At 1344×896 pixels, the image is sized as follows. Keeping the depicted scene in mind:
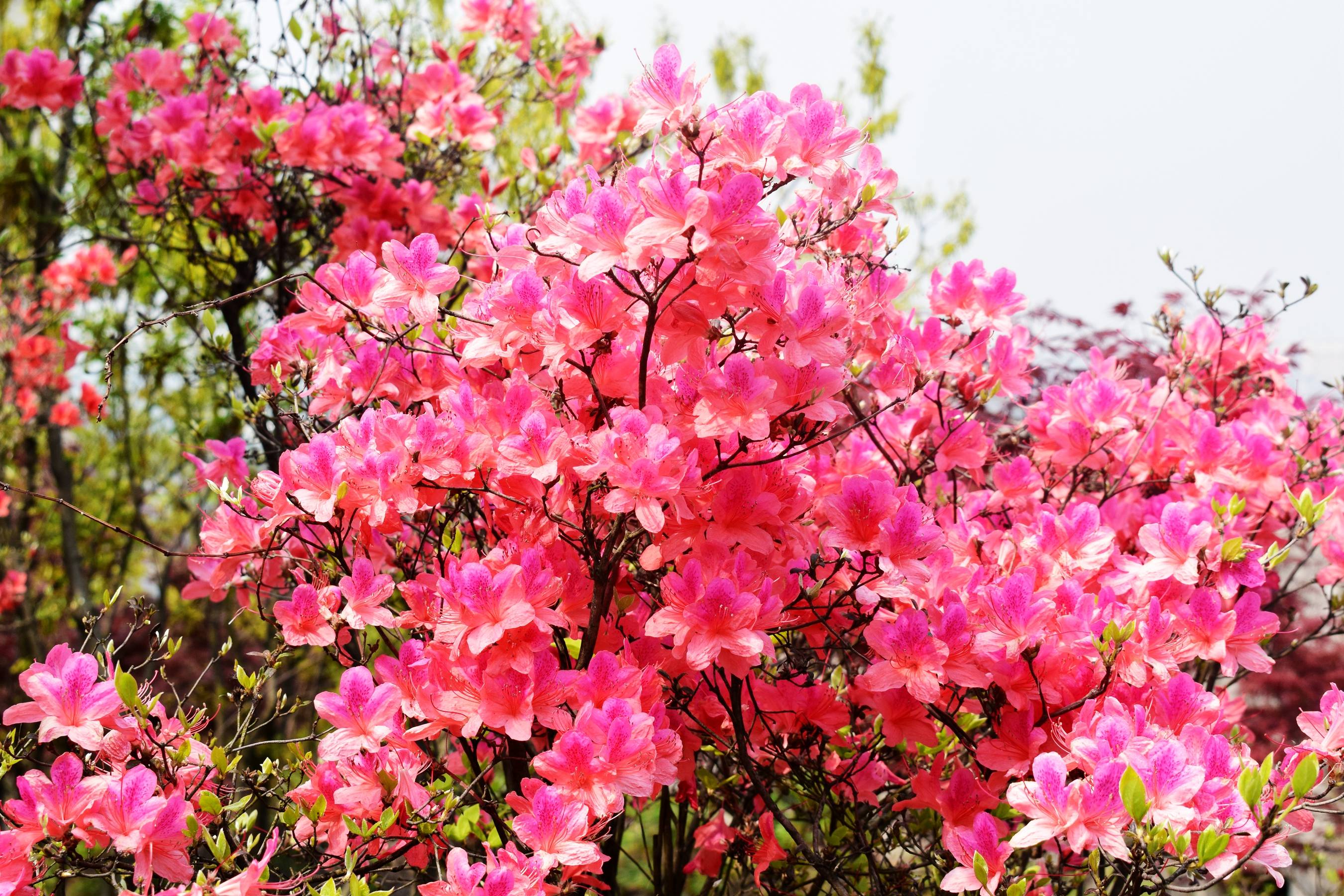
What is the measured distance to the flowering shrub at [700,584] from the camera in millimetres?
1379

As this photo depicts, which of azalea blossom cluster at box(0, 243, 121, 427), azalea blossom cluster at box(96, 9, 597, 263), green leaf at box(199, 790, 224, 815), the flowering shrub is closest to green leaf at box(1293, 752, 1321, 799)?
the flowering shrub

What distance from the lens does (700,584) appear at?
147 cm

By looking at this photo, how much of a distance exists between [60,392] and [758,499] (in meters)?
4.71

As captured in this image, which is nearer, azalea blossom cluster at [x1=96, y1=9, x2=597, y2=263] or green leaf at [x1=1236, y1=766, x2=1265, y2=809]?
green leaf at [x1=1236, y1=766, x2=1265, y2=809]

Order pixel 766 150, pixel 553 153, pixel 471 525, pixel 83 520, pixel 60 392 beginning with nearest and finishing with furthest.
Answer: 1. pixel 766 150
2. pixel 471 525
3. pixel 553 153
4. pixel 60 392
5. pixel 83 520

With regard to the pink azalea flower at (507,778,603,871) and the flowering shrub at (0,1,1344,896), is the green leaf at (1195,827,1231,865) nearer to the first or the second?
the flowering shrub at (0,1,1344,896)

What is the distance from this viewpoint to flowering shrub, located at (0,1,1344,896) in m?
1.38

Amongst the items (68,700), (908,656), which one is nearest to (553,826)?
(908,656)

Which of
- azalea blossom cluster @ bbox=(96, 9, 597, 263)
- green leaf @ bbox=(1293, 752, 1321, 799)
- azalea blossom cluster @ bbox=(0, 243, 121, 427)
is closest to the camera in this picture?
green leaf @ bbox=(1293, 752, 1321, 799)

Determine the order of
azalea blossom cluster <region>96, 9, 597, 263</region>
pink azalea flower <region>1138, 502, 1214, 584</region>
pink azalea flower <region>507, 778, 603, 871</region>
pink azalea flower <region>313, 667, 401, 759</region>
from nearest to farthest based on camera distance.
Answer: pink azalea flower <region>507, 778, 603, 871</region> < pink azalea flower <region>313, 667, 401, 759</region> < pink azalea flower <region>1138, 502, 1214, 584</region> < azalea blossom cluster <region>96, 9, 597, 263</region>

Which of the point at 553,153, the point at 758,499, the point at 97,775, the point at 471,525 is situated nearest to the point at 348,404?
the point at 471,525

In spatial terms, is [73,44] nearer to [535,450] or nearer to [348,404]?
[348,404]

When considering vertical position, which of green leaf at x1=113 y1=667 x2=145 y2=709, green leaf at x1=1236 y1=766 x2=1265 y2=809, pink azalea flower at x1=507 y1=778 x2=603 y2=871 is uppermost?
green leaf at x1=1236 y1=766 x2=1265 y2=809

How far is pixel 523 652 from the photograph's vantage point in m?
1.46
